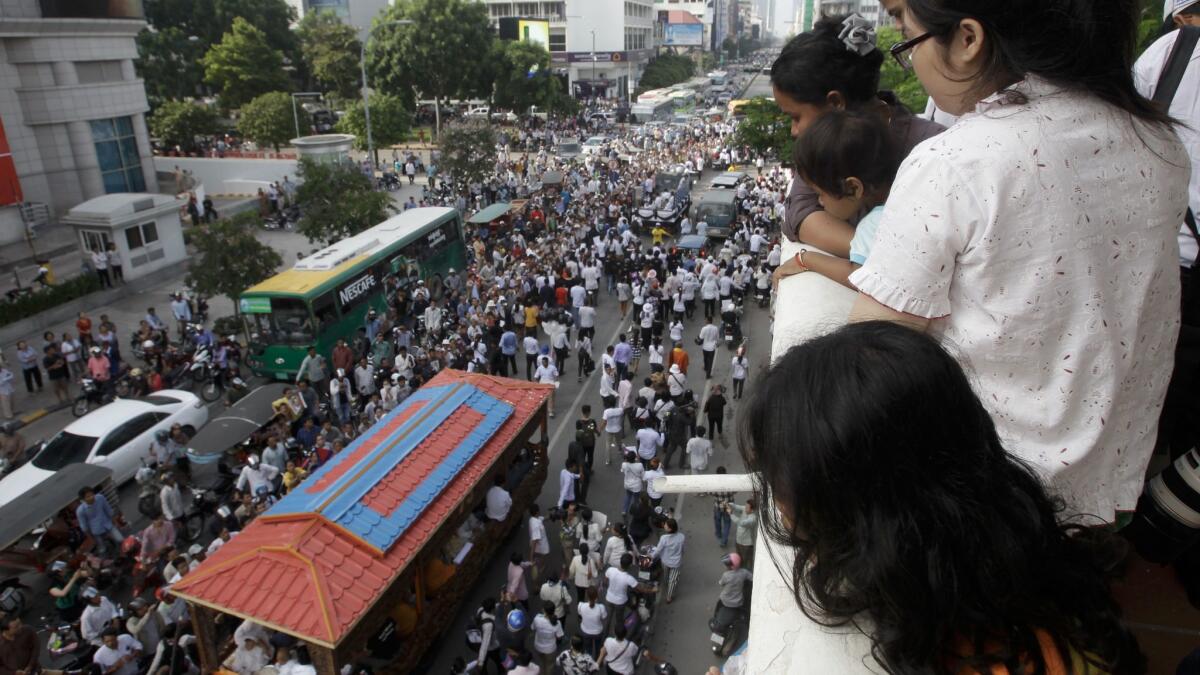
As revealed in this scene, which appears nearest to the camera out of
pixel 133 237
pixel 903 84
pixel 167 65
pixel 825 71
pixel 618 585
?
pixel 825 71

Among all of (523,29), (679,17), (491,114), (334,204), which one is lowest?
(334,204)

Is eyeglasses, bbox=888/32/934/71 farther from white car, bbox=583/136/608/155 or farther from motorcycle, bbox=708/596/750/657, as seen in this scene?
white car, bbox=583/136/608/155

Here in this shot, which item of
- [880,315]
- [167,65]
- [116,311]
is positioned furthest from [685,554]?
[167,65]

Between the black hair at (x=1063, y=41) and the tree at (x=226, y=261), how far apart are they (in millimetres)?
18672

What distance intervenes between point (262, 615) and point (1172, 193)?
7291mm

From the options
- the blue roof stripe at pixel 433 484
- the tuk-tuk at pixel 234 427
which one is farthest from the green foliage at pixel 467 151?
the blue roof stripe at pixel 433 484

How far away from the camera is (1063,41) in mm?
1528

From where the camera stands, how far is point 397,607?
8.22 m

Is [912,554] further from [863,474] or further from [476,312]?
[476,312]

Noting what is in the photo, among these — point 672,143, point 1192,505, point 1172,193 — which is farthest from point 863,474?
point 672,143

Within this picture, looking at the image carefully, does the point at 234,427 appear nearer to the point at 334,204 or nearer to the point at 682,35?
the point at 334,204

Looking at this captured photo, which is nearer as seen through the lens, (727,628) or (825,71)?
(825,71)

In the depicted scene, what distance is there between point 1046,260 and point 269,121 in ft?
133

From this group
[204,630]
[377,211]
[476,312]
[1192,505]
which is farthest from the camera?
[377,211]
